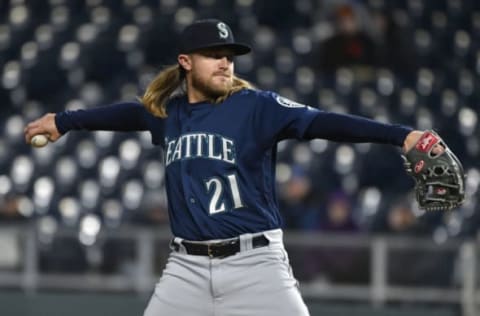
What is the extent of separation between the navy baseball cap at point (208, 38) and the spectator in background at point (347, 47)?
22.2ft

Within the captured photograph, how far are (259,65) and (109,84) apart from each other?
1.56m

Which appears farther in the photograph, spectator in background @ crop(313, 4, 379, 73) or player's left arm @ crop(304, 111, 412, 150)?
spectator in background @ crop(313, 4, 379, 73)

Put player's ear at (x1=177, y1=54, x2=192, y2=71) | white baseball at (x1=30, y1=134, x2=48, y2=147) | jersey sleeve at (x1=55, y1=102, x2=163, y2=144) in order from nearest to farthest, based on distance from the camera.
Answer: player's ear at (x1=177, y1=54, x2=192, y2=71) < jersey sleeve at (x1=55, y1=102, x2=163, y2=144) < white baseball at (x1=30, y1=134, x2=48, y2=147)

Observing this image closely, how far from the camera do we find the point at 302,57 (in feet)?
40.0

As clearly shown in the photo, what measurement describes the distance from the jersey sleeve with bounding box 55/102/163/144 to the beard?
8.3 inches

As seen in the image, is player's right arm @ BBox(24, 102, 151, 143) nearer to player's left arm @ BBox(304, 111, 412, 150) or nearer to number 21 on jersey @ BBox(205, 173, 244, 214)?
number 21 on jersey @ BBox(205, 173, 244, 214)

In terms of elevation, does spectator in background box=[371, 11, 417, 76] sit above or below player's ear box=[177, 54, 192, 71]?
above

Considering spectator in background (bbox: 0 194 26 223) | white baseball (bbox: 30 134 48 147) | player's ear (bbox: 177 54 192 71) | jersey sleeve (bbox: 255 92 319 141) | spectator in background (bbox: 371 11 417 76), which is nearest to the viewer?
jersey sleeve (bbox: 255 92 319 141)

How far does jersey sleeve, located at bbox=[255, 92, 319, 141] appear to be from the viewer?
14.9 feet

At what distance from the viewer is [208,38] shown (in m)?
4.68

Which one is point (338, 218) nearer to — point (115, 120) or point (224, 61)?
point (115, 120)

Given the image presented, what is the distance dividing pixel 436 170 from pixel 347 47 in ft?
24.1

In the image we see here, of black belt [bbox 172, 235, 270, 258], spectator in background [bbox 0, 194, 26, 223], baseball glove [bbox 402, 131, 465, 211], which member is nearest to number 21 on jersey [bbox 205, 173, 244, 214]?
black belt [bbox 172, 235, 270, 258]

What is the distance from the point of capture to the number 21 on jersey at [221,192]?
4598 millimetres
